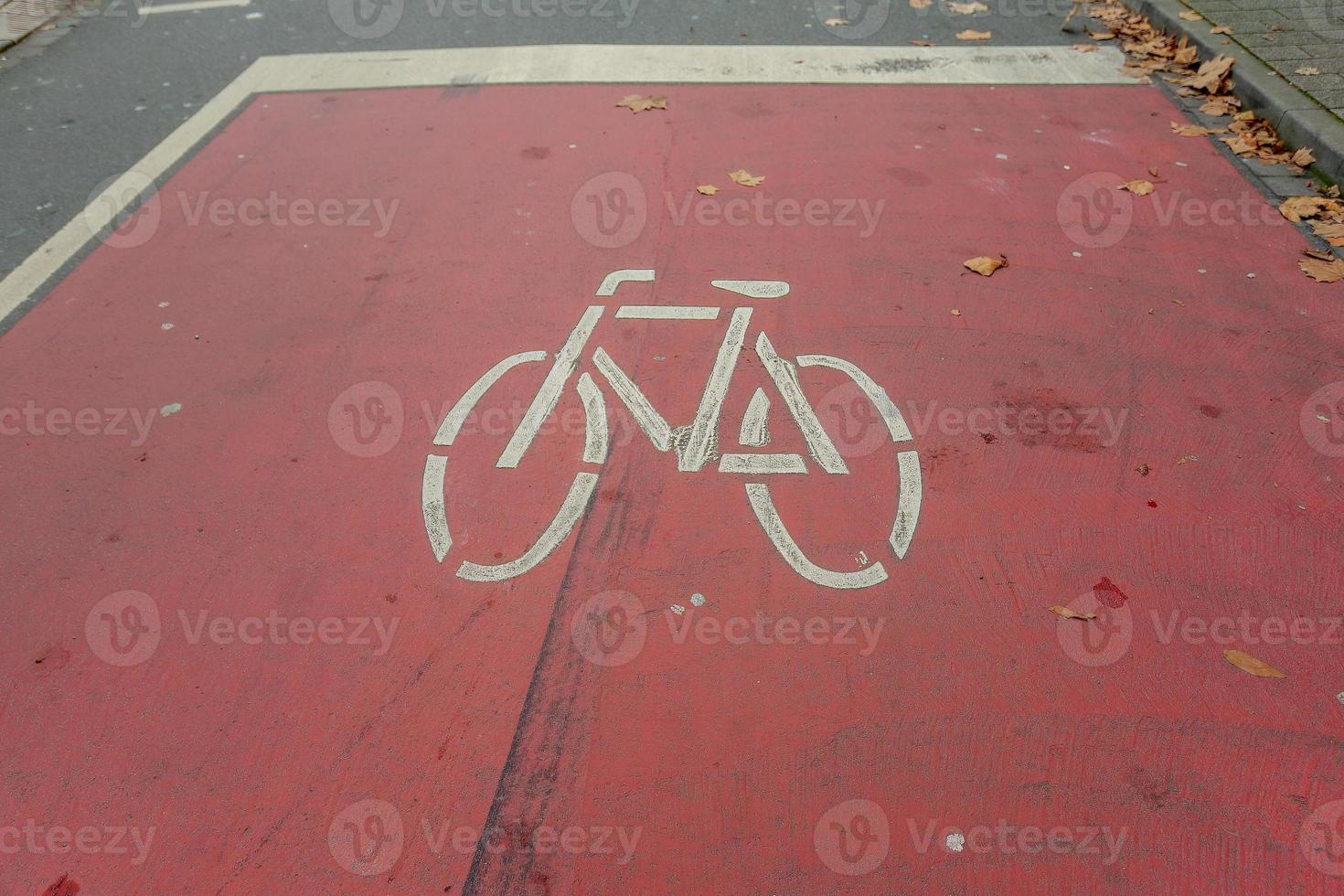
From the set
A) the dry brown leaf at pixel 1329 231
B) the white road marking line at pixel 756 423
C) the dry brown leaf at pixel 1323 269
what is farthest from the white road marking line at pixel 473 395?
the dry brown leaf at pixel 1329 231

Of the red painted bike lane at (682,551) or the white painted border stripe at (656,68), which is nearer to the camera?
the red painted bike lane at (682,551)

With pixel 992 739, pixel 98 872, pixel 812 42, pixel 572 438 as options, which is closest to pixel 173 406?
pixel 572 438

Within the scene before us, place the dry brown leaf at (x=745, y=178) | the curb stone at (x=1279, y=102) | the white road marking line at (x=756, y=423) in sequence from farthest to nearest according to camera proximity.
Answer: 1. the dry brown leaf at (x=745, y=178)
2. the curb stone at (x=1279, y=102)
3. the white road marking line at (x=756, y=423)

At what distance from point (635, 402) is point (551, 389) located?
0.44m

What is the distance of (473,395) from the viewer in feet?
14.5

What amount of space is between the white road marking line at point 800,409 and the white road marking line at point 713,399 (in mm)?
134

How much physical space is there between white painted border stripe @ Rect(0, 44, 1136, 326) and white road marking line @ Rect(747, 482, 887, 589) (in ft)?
16.0

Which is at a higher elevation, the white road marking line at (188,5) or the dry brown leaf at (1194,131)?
the white road marking line at (188,5)

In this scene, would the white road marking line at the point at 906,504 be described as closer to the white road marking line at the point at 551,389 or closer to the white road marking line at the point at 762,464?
the white road marking line at the point at 762,464

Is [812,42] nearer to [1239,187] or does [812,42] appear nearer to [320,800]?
[1239,187]

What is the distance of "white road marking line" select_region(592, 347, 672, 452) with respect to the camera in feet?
13.6

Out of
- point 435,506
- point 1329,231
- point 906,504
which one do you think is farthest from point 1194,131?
point 435,506

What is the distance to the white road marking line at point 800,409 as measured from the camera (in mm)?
4016

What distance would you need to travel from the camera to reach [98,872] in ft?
9.29
